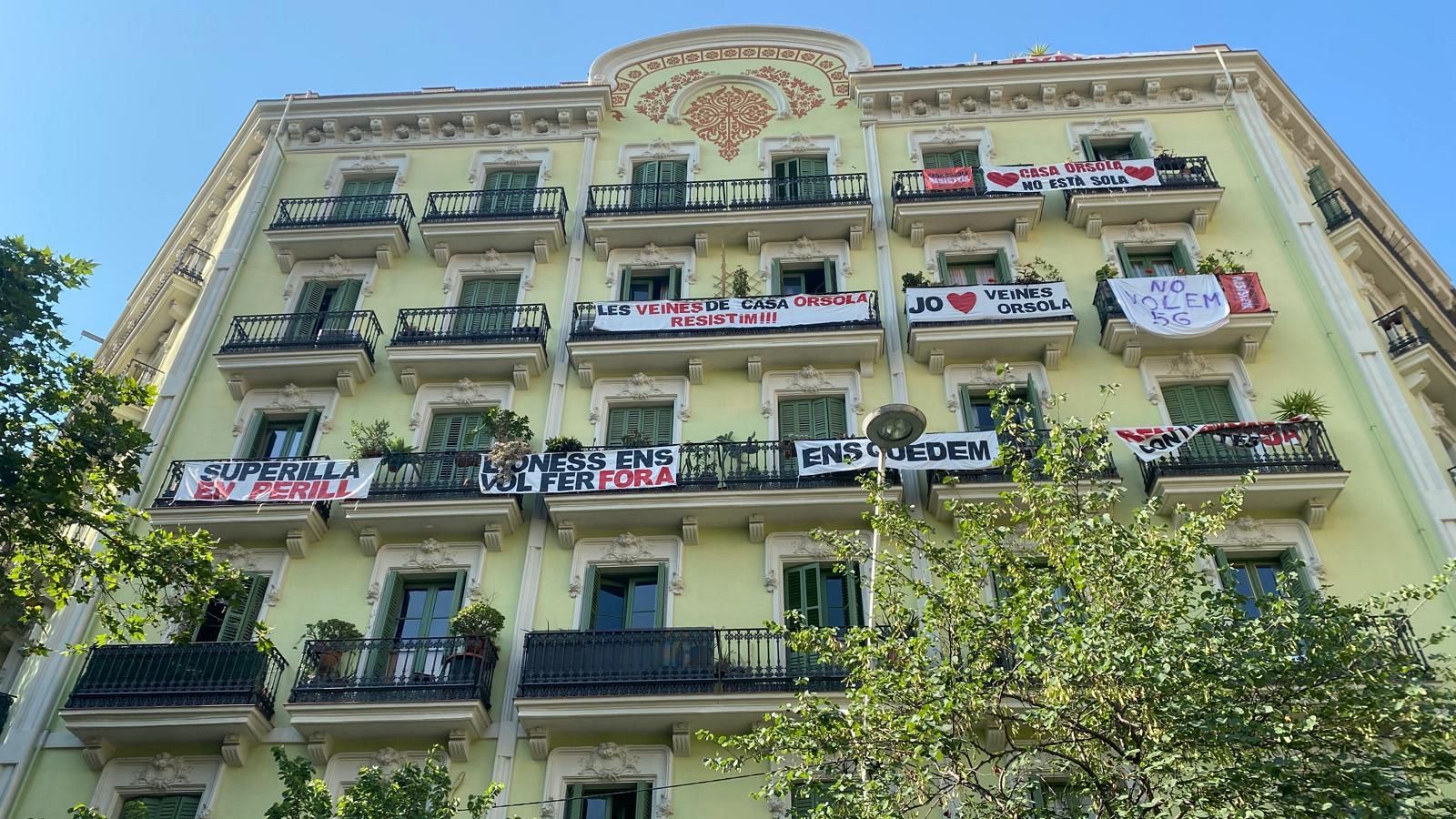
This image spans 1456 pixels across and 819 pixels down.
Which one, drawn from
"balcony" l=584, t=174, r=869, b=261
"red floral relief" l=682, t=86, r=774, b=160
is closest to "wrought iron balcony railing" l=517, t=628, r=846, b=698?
"balcony" l=584, t=174, r=869, b=261

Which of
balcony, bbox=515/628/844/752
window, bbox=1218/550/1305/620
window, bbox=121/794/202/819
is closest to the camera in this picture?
balcony, bbox=515/628/844/752

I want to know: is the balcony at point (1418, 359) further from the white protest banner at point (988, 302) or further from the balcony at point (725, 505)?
the balcony at point (725, 505)

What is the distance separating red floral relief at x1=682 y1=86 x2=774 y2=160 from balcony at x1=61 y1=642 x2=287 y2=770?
49.0ft

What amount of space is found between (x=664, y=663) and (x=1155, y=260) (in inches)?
527

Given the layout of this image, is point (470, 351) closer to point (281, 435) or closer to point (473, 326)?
point (473, 326)

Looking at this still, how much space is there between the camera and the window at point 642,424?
21.5 meters

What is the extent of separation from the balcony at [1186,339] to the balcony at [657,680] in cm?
867

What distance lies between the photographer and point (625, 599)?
763 inches

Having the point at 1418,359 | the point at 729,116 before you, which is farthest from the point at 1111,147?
the point at 729,116

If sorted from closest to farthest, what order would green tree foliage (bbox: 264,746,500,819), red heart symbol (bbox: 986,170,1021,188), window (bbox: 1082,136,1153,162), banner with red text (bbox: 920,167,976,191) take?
1. green tree foliage (bbox: 264,746,500,819)
2. red heart symbol (bbox: 986,170,1021,188)
3. banner with red text (bbox: 920,167,976,191)
4. window (bbox: 1082,136,1153,162)

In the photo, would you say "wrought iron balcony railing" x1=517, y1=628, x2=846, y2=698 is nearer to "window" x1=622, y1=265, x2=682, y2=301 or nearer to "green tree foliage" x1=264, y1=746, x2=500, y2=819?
"green tree foliage" x1=264, y1=746, x2=500, y2=819

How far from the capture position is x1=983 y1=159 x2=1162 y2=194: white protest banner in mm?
24250

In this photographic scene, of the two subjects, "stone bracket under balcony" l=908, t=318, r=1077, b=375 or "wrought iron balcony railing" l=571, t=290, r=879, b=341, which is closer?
"stone bracket under balcony" l=908, t=318, r=1077, b=375

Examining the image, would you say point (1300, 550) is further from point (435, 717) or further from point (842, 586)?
point (435, 717)
